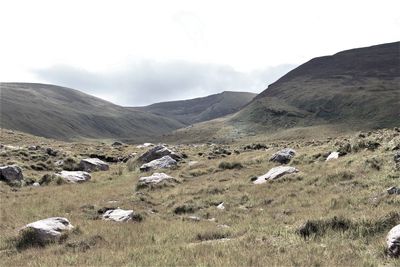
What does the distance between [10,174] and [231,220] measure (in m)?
21.1

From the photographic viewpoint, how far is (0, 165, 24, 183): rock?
3038 centimetres

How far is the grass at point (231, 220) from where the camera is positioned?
999 centimetres

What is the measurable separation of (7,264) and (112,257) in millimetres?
2902

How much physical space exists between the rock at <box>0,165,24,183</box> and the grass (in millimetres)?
3017

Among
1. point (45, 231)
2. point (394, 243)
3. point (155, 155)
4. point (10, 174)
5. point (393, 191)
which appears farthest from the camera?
point (155, 155)

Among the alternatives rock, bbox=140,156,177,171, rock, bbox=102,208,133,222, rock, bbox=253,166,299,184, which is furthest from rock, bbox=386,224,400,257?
rock, bbox=140,156,177,171

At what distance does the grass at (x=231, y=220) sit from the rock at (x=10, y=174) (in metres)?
3.02

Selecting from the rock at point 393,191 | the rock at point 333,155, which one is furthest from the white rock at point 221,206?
the rock at point 333,155

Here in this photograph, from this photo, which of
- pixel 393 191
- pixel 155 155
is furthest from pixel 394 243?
pixel 155 155

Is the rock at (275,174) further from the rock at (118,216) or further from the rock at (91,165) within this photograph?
the rock at (91,165)

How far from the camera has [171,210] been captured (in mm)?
18875

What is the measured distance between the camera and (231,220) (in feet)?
50.8

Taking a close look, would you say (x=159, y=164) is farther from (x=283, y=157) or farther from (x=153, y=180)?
(x=283, y=157)

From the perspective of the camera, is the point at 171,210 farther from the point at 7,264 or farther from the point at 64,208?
the point at 7,264
